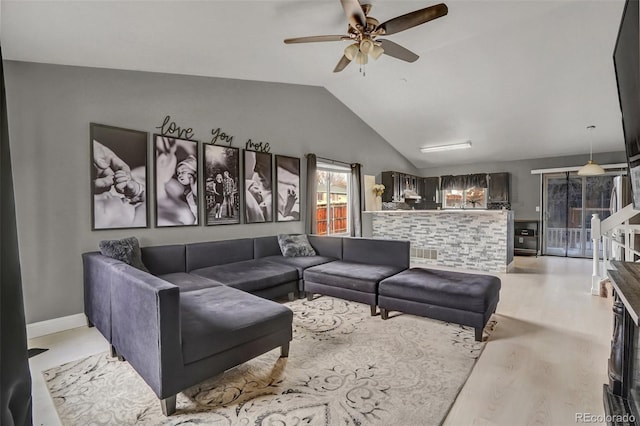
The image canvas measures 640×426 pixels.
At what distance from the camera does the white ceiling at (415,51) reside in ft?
8.32

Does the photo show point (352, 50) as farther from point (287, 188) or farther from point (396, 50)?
point (287, 188)

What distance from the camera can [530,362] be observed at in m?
2.37

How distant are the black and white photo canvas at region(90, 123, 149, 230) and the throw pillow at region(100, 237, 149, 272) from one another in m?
0.33

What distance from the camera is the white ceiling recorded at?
8.32 feet

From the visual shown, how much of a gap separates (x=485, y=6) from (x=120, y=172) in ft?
14.2

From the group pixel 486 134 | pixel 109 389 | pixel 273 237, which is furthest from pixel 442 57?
pixel 109 389

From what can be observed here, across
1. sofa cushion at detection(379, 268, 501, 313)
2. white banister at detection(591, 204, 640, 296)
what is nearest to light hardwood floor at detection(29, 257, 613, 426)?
sofa cushion at detection(379, 268, 501, 313)

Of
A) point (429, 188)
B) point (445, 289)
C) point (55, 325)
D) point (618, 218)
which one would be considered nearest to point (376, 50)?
point (445, 289)

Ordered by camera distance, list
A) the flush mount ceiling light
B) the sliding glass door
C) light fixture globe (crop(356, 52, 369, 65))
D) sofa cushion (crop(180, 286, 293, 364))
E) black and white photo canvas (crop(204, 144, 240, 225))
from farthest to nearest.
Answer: the flush mount ceiling light, the sliding glass door, black and white photo canvas (crop(204, 144, 240, 225)), light fixture globe (crop(356, 52, 369, 65)), sofa cushion (crop(180, 286, 293, 364))

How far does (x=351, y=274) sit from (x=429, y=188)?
22.4ft

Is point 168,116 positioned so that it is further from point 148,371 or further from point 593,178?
point 593,178

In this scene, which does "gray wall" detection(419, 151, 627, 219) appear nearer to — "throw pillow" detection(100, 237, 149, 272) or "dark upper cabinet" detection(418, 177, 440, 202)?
"dark upper cabinet" detection(418, 177, 440, 202)

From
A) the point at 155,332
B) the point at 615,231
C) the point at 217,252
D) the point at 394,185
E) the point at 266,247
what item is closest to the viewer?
the point at 155,332

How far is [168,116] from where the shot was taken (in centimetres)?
378
